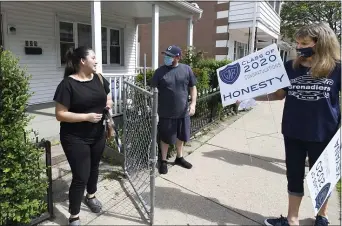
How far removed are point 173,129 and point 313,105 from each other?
187cm

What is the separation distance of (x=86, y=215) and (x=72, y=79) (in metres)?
1.37

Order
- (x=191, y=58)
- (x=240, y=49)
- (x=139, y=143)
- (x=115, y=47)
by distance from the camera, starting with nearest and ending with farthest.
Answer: (x=139, y=143), (x=191, y=58), (x=115, y=47), (x=240, y=49)

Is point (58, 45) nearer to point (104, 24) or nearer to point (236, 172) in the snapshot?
point (104, 24)

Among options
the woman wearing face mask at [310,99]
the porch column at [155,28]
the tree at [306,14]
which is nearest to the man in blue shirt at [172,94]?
the woman wearing face mask at [310,99]

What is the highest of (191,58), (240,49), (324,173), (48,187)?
(240,49)

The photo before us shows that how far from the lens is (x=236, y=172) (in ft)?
13.4

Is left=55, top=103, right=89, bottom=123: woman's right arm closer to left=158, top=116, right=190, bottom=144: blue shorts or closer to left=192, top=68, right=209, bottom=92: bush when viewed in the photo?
left=158, top=116, right=190, bottom=144: blue shorts

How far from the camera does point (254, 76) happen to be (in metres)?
2.86

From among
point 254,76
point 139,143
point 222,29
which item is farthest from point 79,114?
point 222,29

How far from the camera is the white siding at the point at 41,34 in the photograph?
6.81m

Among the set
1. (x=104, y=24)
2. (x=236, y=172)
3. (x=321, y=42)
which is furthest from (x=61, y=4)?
(x=321, y=42)

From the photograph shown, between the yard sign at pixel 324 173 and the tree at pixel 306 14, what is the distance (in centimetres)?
2171

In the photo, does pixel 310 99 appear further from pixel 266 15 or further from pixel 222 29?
pixel 266 15

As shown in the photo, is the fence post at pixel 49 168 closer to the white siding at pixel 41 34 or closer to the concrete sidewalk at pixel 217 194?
the concrete sidewalk at pixel 217 194
